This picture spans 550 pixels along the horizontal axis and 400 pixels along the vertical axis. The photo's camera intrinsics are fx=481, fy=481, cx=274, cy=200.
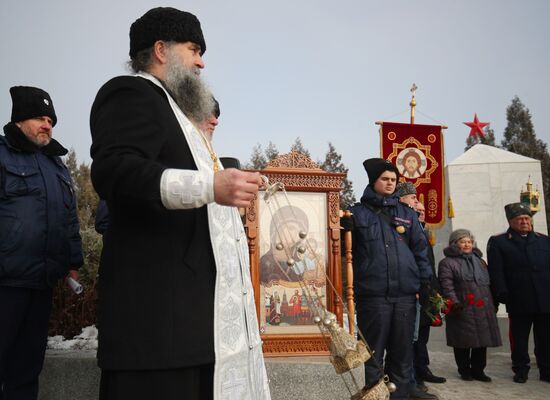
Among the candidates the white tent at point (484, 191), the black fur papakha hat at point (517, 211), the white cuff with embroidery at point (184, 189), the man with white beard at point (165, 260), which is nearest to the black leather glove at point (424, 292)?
the black fur papakha hat at point (517, 211)

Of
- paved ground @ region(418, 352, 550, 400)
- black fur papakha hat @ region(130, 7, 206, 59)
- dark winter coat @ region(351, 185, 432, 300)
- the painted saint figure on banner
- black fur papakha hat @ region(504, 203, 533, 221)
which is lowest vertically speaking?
paved ground @ region(418, 352, 550, 400)

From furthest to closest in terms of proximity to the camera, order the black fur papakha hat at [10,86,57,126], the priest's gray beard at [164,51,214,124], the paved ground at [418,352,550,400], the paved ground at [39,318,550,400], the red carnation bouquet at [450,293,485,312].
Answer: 1. the red carnation bouquet at [450,293,485,312]
2. the paved ground at [418,352,550,400]
3. the paved ground at [39,318,550,400]
4. the black fur papakha hat at [10,86,57,126]
5. the priest's gray beard at [164,51,214,124]

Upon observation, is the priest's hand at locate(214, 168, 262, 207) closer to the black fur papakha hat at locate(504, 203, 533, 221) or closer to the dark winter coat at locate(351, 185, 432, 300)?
the dark winter coat at locate(351, 185, 432, 300)

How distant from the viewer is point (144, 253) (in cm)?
156

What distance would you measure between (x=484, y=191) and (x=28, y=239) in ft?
28.4

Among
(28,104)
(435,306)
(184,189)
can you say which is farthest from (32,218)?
(435,306)

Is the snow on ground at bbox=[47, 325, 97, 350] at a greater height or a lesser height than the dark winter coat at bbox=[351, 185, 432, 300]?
lesser

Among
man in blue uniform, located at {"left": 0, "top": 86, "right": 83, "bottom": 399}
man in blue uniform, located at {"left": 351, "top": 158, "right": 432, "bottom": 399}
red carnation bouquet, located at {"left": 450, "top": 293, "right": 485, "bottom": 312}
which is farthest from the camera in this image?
red carnation bouquet, located at {"left": 450, "top": 293, "right": 485, "bottom": 312}

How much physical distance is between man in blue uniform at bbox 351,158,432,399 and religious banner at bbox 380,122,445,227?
387 centimetres

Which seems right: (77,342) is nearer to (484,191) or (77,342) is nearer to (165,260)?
(165,260)

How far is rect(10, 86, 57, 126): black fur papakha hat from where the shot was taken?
318 centimetres

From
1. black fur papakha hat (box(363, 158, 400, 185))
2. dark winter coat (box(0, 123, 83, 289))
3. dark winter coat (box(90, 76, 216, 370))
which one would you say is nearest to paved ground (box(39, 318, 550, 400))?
dark winter coat (box(0, 123, 83, 289))

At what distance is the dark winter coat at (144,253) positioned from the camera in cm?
147

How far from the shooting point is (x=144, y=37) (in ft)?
6.24
